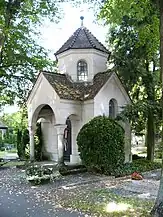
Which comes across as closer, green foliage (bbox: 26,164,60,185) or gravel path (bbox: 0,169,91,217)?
gravel path (bbox: 0,169,91,217)

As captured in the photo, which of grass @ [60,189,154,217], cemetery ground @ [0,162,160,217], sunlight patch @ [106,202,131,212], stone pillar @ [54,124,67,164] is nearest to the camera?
grass @ [60,189,154,217]

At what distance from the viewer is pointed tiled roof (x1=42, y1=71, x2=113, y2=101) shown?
1861 cm

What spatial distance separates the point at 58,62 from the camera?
74.4 ft

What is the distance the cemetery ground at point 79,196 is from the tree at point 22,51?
27.1 ft

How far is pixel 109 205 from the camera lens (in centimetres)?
972

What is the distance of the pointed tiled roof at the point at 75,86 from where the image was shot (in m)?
18.6

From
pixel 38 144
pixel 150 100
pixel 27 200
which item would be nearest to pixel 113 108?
pixel 150 100

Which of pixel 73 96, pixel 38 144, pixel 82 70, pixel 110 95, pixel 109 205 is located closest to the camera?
pixel 109 205

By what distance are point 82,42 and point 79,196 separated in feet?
43.7

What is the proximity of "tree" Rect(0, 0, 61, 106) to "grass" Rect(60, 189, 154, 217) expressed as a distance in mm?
9323

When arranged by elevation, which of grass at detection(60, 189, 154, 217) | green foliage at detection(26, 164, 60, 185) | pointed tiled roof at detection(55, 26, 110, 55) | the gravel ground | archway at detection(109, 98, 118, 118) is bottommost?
the gravel ground

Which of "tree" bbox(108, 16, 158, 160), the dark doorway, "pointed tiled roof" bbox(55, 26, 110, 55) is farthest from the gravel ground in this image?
"pointed tiled roof" bbox(55, 26, 110, 55)

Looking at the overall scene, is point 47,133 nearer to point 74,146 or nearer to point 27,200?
point 74,146

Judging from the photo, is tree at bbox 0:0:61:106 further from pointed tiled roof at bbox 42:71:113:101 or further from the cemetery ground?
the cemetery ground
